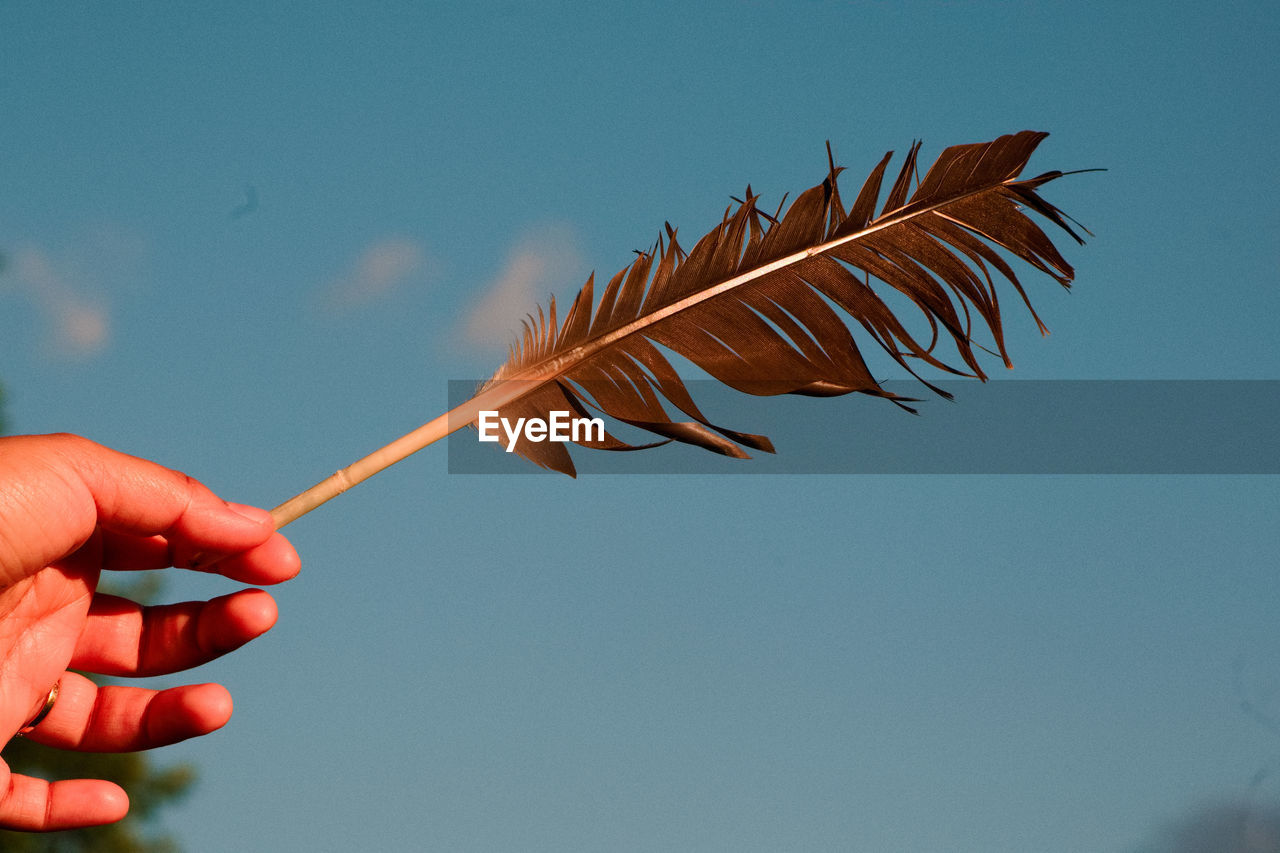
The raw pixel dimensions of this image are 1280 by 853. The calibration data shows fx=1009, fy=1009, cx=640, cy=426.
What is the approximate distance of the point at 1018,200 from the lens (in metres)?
2.28

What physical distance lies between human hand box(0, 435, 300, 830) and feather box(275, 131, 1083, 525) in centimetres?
60

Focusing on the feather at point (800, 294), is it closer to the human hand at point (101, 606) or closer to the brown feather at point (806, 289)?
the brown feather at point (806, 289)

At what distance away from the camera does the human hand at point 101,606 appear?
5.19 ft

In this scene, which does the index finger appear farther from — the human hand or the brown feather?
the brown feather

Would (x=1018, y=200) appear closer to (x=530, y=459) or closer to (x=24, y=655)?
(x=530, y=459)

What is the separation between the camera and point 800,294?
2.26 m

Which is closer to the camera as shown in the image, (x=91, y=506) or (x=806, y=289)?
(x=91, y=506)

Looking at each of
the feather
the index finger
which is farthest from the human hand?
the feather

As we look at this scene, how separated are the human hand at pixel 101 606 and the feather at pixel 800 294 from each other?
605mm

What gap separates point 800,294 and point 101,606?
1585 millimetres

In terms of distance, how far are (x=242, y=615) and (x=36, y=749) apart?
961cm

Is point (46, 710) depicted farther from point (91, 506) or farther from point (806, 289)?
point (806, 289)

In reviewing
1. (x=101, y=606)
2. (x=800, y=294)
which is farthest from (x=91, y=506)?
(x=800, y=294)

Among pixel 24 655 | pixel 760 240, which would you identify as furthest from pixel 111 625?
pixel 760 240
